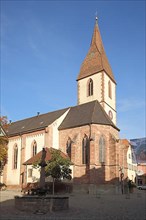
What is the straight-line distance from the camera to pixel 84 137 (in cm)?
3678

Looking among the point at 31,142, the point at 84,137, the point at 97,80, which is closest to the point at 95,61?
the point at 97,80

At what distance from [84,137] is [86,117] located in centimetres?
322

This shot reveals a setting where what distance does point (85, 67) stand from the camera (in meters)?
50.9

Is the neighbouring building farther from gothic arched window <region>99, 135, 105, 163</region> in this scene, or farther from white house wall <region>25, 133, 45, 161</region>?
white house wall <region>25, 133, 45, 161</region>

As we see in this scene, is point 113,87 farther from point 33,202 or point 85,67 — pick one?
point 33,202

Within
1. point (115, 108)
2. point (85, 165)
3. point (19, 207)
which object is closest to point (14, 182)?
point (85, 165)

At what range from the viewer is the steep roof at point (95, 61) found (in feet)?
160

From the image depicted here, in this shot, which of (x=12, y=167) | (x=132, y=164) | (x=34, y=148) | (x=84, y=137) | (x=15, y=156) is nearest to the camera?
(x=84, y=137)

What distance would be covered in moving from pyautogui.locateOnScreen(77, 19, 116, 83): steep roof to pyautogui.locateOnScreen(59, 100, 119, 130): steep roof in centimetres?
884

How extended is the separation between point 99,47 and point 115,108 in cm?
1194

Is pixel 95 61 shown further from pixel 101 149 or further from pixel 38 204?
pixel 38 204

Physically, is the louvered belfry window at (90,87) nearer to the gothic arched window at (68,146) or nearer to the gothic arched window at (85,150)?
the gothic arched window at (68,146)

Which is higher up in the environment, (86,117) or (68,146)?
(86,117)

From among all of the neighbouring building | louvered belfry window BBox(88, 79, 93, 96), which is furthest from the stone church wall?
the neighbouring building
